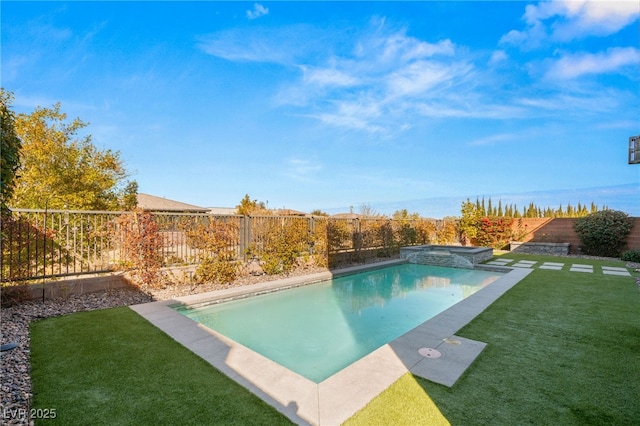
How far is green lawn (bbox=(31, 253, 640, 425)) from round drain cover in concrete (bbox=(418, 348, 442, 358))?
47cm

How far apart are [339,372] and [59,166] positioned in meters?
13.1

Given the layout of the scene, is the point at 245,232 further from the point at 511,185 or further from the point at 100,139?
the point at 511,185

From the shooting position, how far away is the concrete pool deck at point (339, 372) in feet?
9.54

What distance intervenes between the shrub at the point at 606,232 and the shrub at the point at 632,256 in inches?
42.6

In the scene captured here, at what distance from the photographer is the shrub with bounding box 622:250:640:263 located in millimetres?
14250

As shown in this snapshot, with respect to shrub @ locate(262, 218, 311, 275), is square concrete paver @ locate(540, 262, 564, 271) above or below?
below

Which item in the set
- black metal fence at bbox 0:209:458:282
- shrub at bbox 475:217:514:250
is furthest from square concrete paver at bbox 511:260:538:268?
shrub at bbox 475:217:514:250

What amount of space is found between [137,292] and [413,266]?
1070cm

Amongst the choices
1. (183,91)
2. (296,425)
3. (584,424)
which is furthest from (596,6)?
(183,91)

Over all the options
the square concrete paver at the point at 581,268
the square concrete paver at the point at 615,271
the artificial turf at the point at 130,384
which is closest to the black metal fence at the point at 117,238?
the artificial turf at the point at 130,384

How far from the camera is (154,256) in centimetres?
770

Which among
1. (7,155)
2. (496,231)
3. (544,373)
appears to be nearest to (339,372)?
(544,373)

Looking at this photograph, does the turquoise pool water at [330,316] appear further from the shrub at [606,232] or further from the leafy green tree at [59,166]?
the shrub at [606,232]

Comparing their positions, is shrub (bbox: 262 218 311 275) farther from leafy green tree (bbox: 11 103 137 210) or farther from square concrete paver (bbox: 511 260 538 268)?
square concrete paver (bbox: 511 260 538 268)
